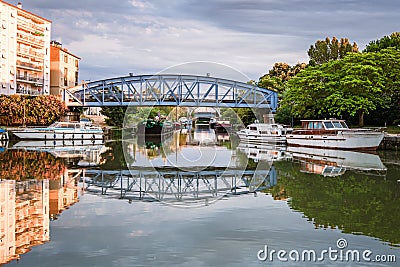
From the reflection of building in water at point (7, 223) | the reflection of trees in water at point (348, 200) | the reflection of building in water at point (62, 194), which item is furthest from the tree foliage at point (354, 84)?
the reflection of building in water at point (7, 223)

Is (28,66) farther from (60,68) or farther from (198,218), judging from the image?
(198,218)

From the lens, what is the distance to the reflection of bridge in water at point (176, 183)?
1411 cm

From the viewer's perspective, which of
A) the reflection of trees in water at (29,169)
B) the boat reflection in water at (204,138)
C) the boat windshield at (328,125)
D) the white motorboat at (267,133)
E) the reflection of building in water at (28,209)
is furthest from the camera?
the boat reflection in water at (204,138)

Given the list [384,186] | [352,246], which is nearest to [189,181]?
[384,186]

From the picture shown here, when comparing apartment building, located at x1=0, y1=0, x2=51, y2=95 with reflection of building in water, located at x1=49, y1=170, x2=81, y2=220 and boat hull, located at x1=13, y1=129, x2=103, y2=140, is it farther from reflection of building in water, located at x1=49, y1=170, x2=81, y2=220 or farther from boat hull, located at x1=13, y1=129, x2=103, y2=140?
reflection of building in water, located at x1=49, y1=170, x2=81, y2=220

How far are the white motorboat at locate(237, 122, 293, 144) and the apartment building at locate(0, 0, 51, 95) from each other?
97.5 feet

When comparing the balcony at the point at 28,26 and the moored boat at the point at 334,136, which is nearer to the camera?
the moored boat at the point at 334,136

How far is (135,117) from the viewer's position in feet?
211

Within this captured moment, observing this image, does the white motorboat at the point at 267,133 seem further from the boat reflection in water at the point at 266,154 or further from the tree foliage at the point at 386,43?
the tree foliage at the point at 386,43

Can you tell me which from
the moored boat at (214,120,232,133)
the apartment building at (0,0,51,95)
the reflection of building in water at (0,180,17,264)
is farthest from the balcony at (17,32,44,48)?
the reflection of building in water at (0,180,17,264)

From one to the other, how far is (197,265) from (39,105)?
4741 centimetres

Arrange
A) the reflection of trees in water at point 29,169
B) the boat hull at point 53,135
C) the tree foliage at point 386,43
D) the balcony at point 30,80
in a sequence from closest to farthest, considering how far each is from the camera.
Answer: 1. the reflection of trees in water at point 29,169
2. the boat hull at point 53,135
3. the tree foliage at point 386,43
4. the balcony at point 30,80

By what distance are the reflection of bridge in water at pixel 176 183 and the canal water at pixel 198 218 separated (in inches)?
1.5

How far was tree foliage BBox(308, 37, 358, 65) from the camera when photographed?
254 feet
